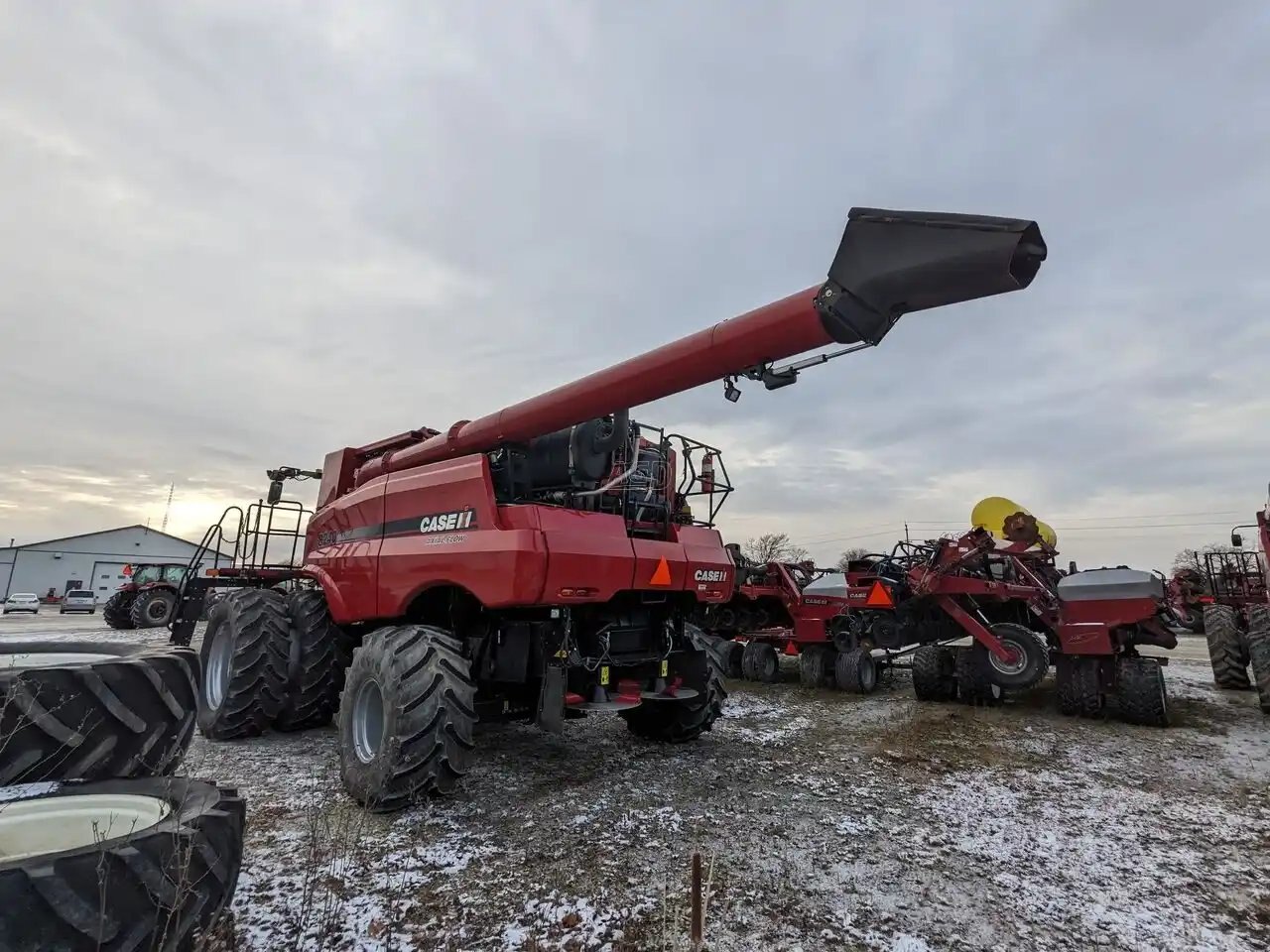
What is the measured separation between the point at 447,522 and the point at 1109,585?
25.2 ft

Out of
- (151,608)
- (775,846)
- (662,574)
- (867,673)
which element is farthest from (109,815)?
(151,608)

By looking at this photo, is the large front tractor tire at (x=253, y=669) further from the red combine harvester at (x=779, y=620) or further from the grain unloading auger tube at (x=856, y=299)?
the red combine harvester at (x=779, y=620)

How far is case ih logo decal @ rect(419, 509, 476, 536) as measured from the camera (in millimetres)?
4749

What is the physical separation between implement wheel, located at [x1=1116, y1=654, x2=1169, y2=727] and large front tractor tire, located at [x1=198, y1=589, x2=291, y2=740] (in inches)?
350

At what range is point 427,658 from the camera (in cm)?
437

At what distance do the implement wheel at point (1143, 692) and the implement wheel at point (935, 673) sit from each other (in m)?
1.95

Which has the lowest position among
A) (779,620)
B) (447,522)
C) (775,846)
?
(775,846)

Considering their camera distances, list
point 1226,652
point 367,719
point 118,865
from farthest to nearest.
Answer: point 1226,652 < point 367,719 < point 118,865

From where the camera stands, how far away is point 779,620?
1173 centimetres

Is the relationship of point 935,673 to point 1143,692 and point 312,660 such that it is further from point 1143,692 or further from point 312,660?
point 312,660

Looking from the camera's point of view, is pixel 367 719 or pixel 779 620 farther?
pixel 779 620

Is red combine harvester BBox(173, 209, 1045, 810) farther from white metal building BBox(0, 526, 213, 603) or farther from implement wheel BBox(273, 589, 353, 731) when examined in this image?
white metal building BBox(0, 526, 213, 603)

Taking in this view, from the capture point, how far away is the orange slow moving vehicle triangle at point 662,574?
5.26 meters

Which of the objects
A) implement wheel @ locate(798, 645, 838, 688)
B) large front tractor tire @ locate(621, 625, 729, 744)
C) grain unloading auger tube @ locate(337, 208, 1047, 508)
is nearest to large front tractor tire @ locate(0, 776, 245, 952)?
grain unloading auger tube @ locate(337, 208, 1047, 508)
